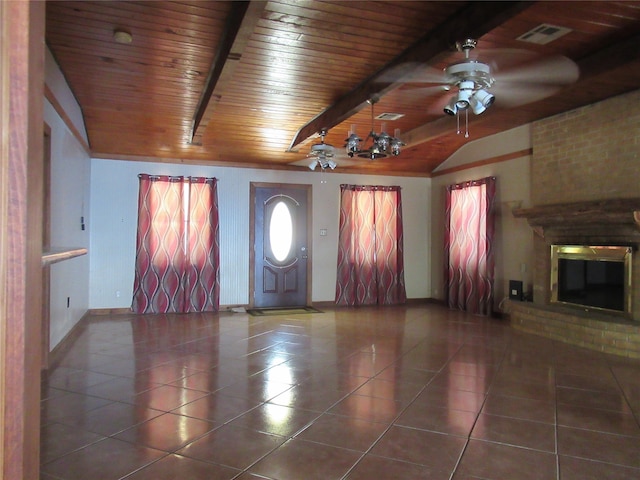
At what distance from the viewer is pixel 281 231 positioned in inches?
305

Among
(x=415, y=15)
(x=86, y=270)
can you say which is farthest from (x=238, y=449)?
(x=86, y=270)

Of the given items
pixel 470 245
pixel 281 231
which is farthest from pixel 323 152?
pixel 470 245

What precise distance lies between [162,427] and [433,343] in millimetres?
3246

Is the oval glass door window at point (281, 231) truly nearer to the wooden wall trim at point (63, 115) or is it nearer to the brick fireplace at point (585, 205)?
the wooden wall trim at point (63, 115)

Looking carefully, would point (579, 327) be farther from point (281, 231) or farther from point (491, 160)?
point (281, 231)

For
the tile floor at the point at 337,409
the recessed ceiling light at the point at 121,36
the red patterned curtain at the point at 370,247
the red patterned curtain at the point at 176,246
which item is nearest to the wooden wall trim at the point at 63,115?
the recessed ceiling light at the point at 121,36

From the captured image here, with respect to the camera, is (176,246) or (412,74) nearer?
(412,74)

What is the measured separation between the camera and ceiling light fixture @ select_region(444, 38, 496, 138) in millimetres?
2900

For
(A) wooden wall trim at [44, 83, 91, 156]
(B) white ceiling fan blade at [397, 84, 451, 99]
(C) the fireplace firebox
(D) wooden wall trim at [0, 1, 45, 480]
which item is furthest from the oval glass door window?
(D) wooden wall trim at [0, 1, 45, 480]

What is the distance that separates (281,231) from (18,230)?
699cm

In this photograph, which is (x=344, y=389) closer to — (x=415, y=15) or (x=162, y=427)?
(x=162, y=427)

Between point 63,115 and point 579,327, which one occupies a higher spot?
point 63,115

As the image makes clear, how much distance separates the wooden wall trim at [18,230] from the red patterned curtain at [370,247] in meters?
7.13

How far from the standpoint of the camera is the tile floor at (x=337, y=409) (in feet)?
7.74
